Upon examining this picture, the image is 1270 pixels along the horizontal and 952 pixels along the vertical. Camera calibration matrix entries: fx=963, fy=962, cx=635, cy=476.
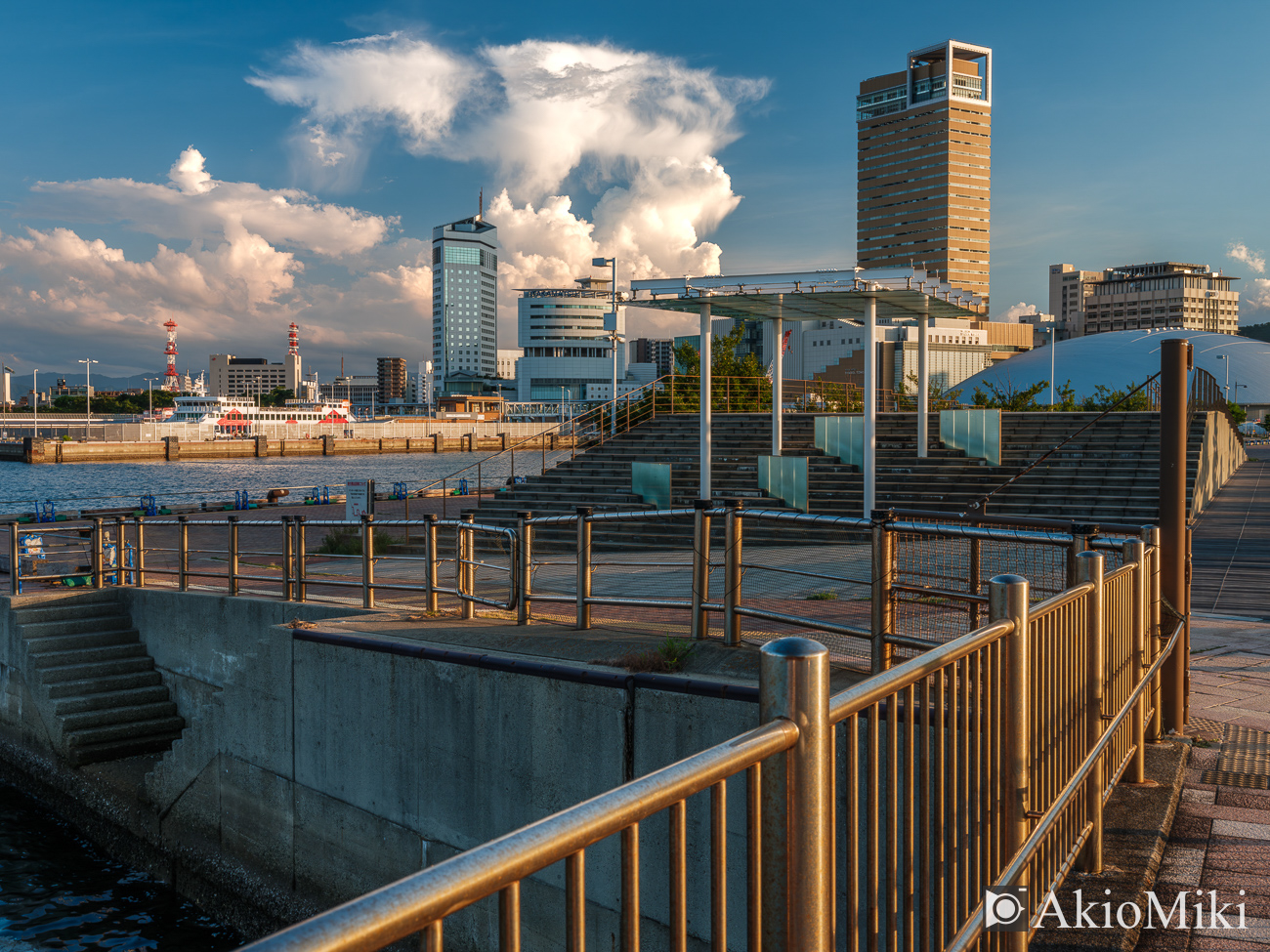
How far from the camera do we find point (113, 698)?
500 inches

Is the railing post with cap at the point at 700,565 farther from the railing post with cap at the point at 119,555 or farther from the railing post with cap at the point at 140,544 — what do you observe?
the railing post with cap at the point at 119,555

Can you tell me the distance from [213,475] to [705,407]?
8270 cm

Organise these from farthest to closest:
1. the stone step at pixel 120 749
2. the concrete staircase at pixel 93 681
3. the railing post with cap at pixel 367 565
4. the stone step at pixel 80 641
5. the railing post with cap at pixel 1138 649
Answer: the stone step at pixel 80 641 → the concrete staircase at pixel 93 681 → the stone step at pixel 120 749 → the railing post with cap at pixel 367 565 → the railing post with cap at pixel 1138 649

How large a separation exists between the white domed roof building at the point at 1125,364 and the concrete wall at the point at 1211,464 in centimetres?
6290

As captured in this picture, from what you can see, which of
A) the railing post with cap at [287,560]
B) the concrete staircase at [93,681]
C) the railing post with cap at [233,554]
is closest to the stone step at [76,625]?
the concrete staircase at [93,681]

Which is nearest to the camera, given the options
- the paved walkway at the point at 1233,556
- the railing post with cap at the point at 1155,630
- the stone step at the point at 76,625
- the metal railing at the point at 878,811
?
the metal railing at the point at 878,811

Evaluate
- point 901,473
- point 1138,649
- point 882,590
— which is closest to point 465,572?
point 882,590

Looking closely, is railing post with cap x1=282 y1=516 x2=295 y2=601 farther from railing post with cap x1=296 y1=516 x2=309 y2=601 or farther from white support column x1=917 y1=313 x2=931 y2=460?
white support column x1=917 y1=313 x2=931 y2=460

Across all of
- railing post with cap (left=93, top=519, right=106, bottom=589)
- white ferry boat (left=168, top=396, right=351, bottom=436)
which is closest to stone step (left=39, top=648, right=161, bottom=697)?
railing post with cap (left=93, top=519, right=106, bottom=589)

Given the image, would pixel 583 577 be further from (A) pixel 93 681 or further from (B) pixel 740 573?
(A) pixel 93 681

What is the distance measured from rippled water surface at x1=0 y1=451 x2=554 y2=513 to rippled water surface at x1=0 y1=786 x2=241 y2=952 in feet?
147

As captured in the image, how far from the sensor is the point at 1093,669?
4.35 metres

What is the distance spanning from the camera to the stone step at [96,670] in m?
12.7

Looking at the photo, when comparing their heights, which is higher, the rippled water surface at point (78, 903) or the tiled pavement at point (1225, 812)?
the tiled pavement at point (1225, 812)
